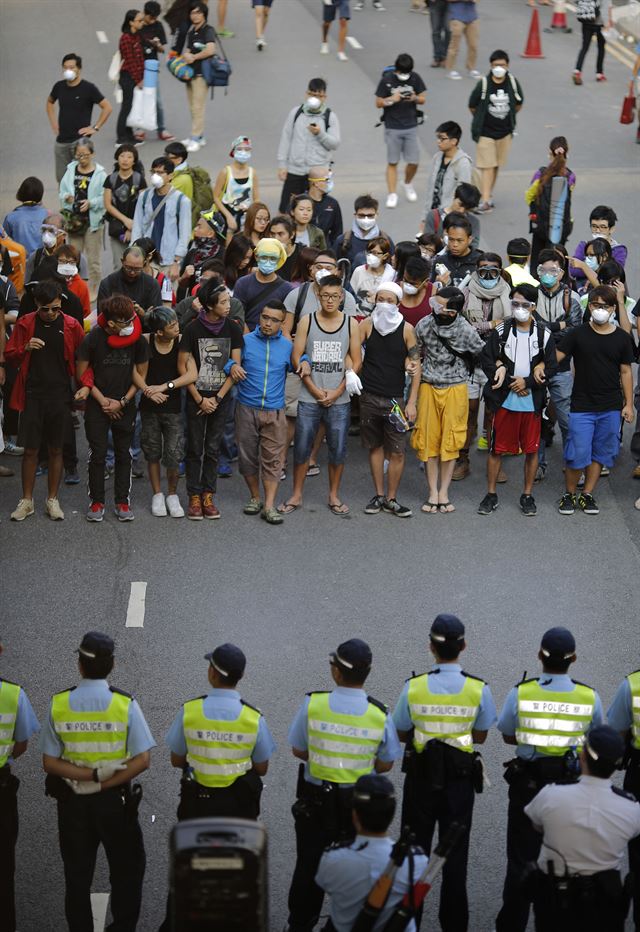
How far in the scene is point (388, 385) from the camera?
38.7 ft

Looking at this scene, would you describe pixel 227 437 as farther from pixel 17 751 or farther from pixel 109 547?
pixel 17 751

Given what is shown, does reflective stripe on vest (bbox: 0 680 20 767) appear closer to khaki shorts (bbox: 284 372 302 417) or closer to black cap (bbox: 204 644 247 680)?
black cap (bbox: 204 644 247 680)

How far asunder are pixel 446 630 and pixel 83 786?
6.28ft

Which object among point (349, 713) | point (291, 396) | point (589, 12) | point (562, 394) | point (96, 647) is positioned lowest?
point (349, 713)

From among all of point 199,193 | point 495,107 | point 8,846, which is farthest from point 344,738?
point 495,107

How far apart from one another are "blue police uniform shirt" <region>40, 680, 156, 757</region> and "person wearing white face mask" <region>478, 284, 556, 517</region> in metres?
5.59

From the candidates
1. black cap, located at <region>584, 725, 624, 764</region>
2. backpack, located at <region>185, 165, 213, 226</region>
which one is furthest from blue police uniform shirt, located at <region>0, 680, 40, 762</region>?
backpack, located at <region>185, 165, 213, 226</region>

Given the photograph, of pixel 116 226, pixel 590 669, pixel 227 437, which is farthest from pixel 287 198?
pixel 590 669

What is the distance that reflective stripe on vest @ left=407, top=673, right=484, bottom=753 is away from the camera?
723cm

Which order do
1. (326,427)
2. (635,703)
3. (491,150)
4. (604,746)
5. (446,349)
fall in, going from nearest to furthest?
1. (604,746)
2. (635,703)
3. (446,349)
4. (326,427)
5. (491,150)

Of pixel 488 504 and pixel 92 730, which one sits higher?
pixel 92 730

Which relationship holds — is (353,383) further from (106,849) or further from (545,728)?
(106,849)

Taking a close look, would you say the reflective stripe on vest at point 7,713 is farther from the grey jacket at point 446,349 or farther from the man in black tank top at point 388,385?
the grey jacket at point 446,349

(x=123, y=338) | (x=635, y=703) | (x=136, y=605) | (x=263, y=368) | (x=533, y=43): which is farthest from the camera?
(x=533, y=43)
